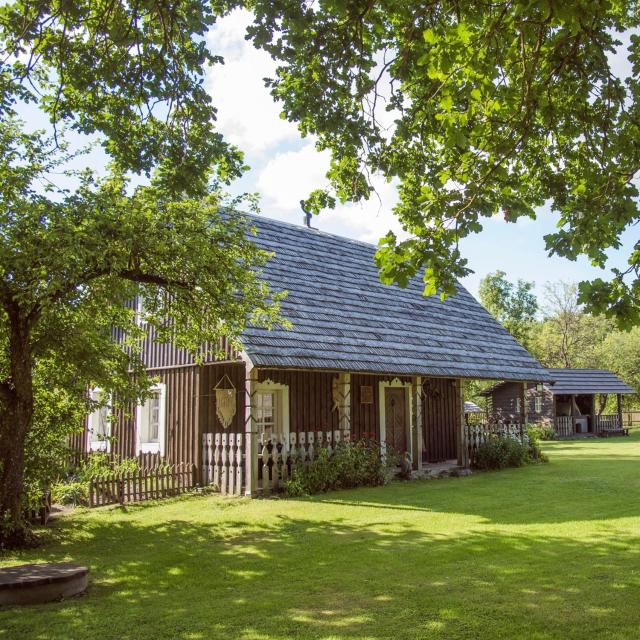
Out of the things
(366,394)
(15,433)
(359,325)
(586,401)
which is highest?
(359,325)

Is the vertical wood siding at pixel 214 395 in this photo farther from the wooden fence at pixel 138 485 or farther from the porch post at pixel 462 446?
the porch post at pixel 462 446

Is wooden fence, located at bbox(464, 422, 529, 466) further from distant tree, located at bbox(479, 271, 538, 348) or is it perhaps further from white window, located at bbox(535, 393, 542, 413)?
distant tree, located at bbox(479, 271, 538, 348)

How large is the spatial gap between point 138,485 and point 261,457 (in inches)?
98.0

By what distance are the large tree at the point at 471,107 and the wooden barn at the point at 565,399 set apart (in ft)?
93.3

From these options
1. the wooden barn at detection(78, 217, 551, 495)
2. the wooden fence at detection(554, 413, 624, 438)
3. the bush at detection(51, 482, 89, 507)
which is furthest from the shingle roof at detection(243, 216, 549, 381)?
the wooden fence at detection(554, 413, 624, 438)

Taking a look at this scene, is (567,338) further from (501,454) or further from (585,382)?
(501,454)

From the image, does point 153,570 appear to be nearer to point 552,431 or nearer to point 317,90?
point 317,90

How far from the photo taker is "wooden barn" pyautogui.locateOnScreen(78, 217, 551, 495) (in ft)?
44.8

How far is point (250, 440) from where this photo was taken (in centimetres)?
1287

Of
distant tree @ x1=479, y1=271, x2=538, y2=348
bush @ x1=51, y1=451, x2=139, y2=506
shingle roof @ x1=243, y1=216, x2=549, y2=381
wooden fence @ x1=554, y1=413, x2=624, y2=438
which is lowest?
wooden fence @ x1=554, y1=413, x2=624, y2=438

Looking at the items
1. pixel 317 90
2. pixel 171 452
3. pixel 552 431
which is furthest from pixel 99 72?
pixel 552 431

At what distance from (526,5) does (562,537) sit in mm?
6520

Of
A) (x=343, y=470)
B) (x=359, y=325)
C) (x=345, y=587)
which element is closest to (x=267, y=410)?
(x=343, y=470)

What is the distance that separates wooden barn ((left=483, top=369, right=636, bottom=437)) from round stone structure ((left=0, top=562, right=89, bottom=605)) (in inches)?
1203
